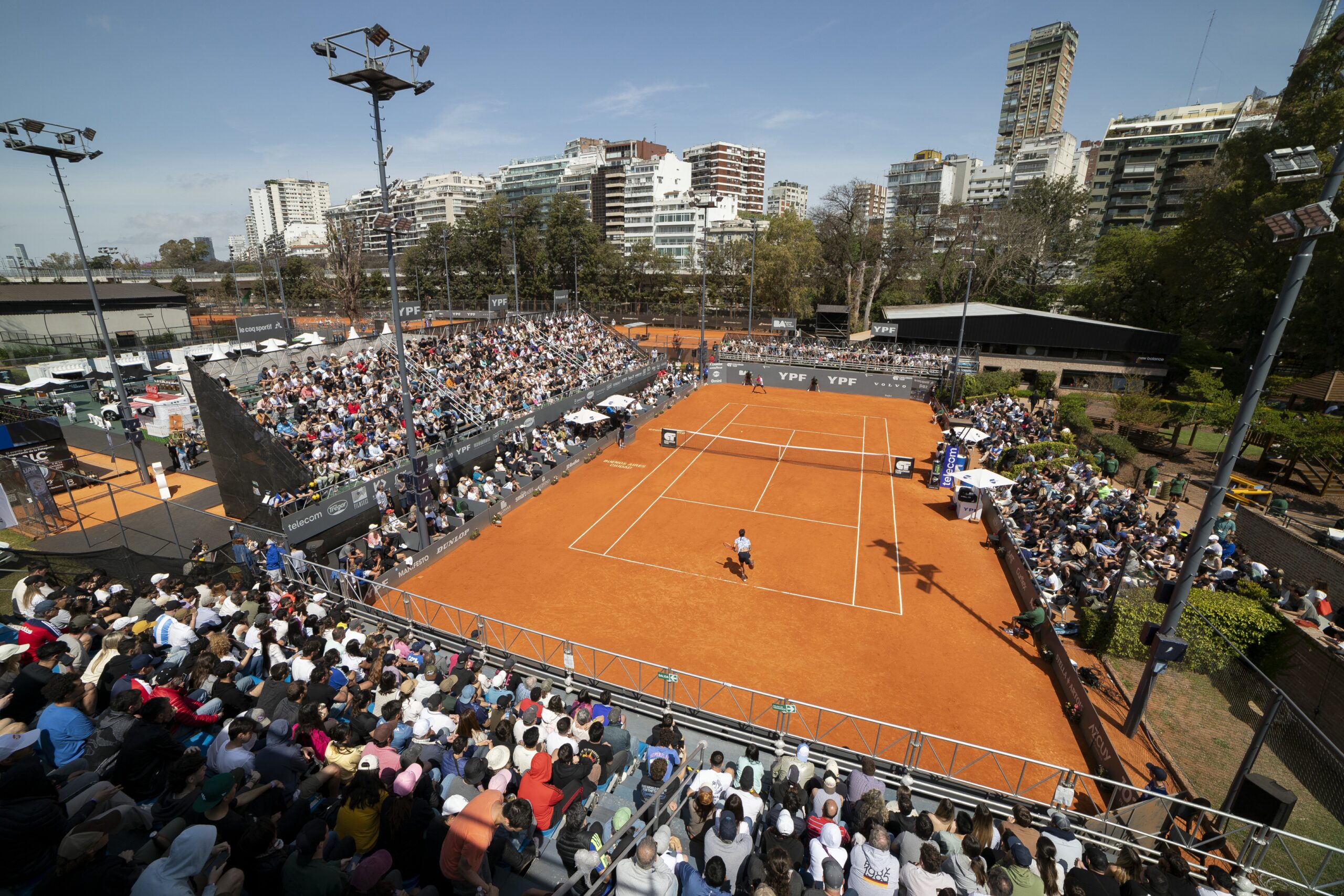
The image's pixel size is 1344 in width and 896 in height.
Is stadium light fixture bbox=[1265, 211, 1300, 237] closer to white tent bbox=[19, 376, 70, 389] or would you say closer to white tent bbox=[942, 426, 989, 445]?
white tent bbox=[942, 426, 989, 445]

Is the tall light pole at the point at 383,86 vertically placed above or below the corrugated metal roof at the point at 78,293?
above

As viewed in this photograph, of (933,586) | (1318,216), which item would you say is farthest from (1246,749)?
(1318,216)

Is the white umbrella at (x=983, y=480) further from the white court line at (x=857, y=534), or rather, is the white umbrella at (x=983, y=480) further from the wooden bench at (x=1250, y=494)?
the wooden bench at (x=1250, y=494)

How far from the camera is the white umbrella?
20875 mm

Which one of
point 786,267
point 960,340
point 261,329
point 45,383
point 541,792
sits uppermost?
point 786,267

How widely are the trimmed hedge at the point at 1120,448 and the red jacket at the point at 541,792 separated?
29308 millimetres

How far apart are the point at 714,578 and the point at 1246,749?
12.3 m

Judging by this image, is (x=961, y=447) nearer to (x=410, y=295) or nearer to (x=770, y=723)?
(x=770, y=723)

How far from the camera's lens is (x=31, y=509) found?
19.1 meters

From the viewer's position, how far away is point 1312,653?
41.0ft

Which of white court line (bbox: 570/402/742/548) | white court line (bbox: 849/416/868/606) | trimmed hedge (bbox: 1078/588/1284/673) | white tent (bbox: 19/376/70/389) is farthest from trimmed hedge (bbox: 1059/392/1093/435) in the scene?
white tent (bbox: 19/376/70/389)

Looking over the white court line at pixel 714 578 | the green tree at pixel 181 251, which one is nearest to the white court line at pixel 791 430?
the white court line at pixel 714 578

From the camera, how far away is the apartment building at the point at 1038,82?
15012cm

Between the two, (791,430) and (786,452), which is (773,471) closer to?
(786,452)
